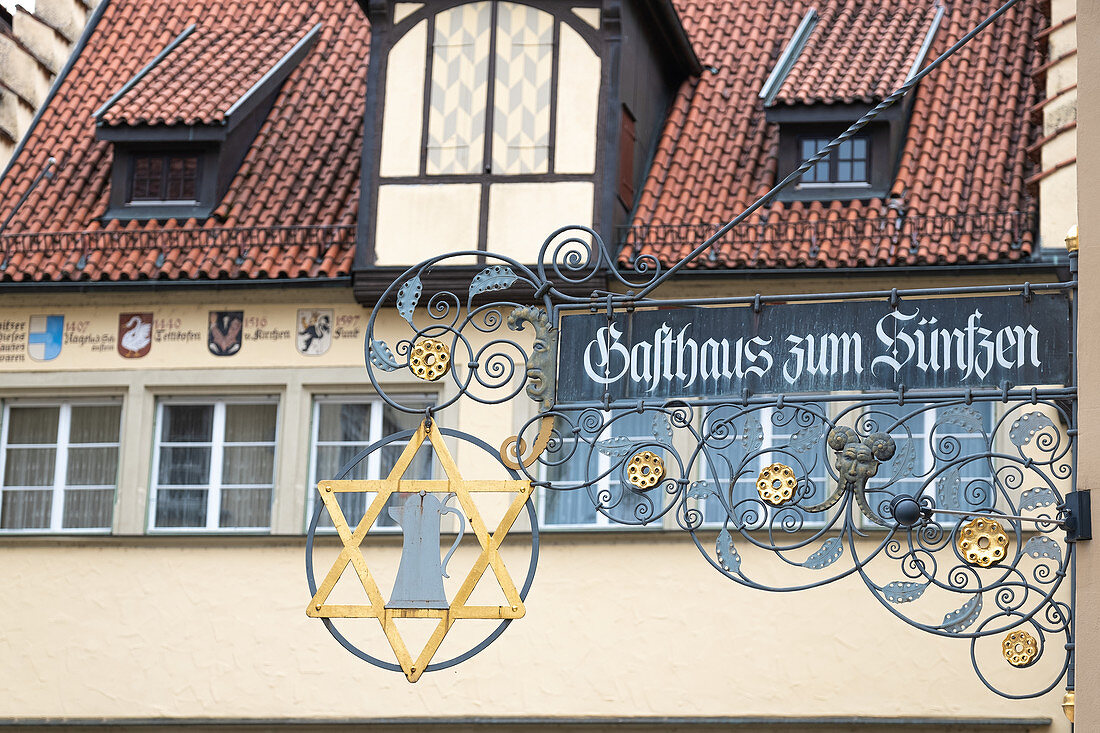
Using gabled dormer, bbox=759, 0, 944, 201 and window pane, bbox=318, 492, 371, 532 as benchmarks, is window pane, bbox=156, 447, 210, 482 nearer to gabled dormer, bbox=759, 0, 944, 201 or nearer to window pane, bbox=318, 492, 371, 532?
window pane, bbox=318, 492, 371, 532

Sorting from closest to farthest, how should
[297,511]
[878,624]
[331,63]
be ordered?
[878,624] < [297,511] < [331,63]

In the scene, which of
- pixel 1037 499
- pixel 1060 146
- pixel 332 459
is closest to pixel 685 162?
pixel 1060 146

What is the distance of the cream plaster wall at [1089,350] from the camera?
6.68 metres

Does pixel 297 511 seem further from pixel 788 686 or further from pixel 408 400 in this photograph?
pixel 788 686

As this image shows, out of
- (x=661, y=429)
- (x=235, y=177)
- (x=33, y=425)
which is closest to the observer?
(x=661, y=429)

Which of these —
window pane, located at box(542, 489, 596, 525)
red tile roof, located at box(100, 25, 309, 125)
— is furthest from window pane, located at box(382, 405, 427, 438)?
red tile roof, located at box(100, 25, 309, 125)

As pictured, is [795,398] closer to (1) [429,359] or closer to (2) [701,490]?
(2) [701,490]

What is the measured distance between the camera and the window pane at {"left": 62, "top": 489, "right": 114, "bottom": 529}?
15.4 metres

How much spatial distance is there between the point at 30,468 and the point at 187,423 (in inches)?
52.9

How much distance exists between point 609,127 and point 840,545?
8097 millimetres

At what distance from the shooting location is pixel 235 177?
1638cm

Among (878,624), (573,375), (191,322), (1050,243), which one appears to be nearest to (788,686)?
(878,624)

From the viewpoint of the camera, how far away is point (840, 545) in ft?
24.3

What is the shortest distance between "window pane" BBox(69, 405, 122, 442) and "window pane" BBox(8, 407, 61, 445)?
0.17 metres
